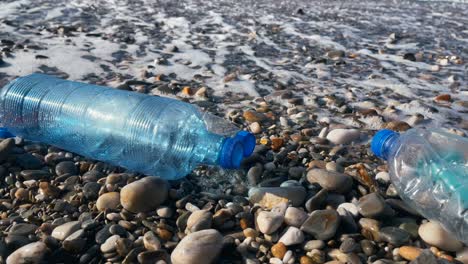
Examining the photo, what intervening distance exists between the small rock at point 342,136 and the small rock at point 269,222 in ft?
3.30

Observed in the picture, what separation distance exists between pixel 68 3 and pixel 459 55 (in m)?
6.53

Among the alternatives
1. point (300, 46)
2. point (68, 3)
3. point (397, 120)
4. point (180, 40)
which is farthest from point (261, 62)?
point (68, 3)

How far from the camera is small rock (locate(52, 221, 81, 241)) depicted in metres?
1.73

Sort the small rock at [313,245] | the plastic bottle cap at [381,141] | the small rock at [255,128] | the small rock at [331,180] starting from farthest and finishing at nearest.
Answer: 1. the small rock at [255,128]
2. the plastic bottle cap at [381,141]
3. the small rock at [331,180]
4. the small rock at [313,245]

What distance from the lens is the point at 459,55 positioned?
5.13 m

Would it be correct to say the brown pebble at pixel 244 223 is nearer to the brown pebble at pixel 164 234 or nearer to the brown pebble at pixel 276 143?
the brown pebble at pixel 164 234

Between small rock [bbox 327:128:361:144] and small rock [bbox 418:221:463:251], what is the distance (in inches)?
39.5

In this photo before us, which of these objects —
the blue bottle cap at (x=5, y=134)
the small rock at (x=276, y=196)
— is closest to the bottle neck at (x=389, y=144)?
the small rock at (x=276, y=196)

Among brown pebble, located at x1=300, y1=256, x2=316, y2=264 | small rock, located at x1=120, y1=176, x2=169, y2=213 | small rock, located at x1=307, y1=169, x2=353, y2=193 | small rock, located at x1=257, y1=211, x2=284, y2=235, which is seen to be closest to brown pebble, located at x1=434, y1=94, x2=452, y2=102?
small rock, located at x1=307, y1=169, x2=353, y2=193

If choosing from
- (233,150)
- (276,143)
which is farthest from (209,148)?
(276,143)

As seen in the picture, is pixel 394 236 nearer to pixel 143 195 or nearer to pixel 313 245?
pixel 313 245

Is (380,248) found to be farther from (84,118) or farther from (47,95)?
(47,95)

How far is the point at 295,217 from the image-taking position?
1770 mm

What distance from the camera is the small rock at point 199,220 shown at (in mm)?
1759
